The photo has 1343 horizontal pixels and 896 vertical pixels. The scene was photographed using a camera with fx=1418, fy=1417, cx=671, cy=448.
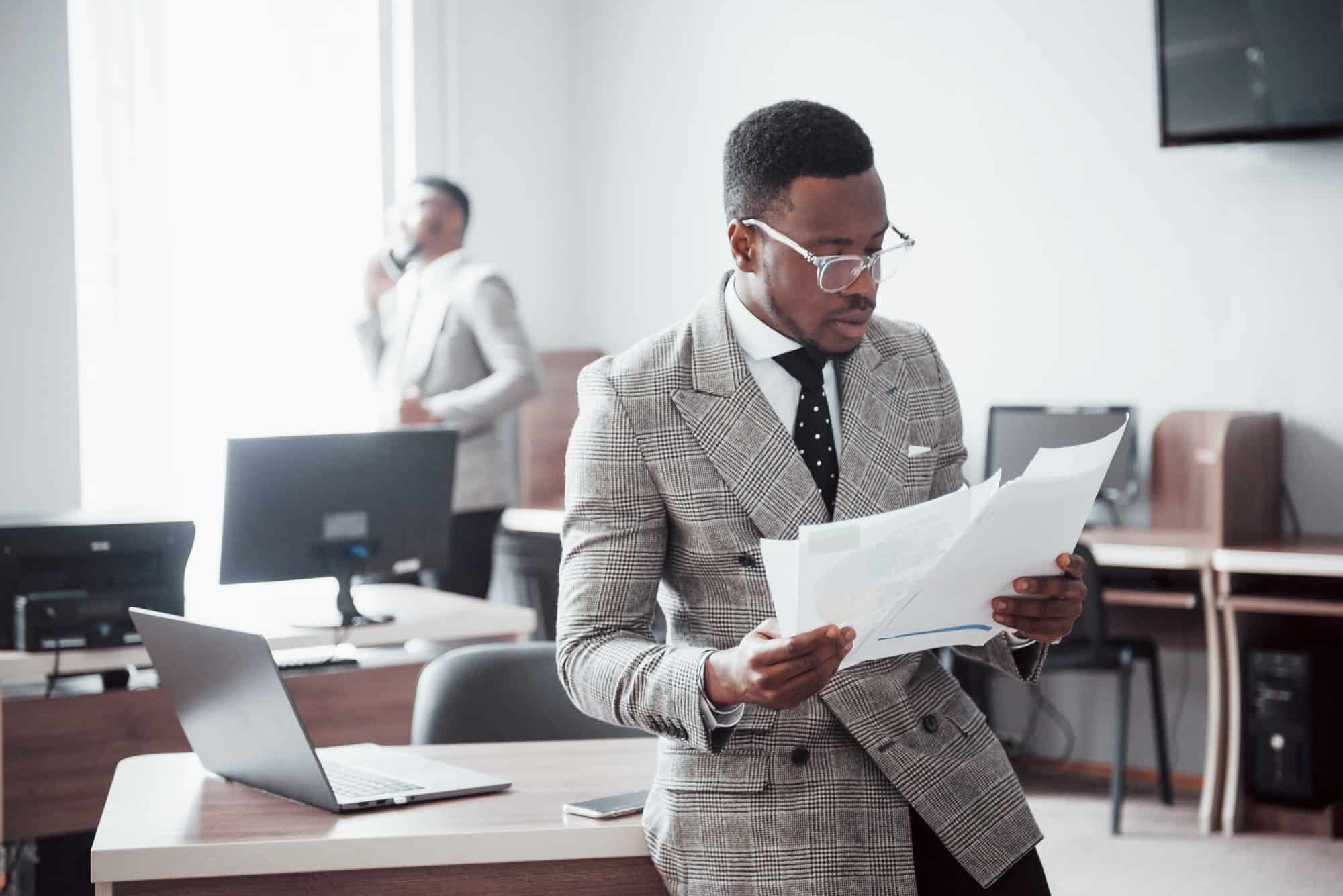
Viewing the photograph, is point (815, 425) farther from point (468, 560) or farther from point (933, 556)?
point (468, 560)

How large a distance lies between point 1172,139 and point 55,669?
11.6 ft

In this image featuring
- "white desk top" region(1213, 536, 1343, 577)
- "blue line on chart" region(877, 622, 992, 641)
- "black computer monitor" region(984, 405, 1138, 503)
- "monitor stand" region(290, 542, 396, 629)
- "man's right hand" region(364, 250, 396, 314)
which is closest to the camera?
"blue line on chart" region(877, 622, 992, 641)

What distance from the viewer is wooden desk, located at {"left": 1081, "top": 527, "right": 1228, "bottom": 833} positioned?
4059 millimetres

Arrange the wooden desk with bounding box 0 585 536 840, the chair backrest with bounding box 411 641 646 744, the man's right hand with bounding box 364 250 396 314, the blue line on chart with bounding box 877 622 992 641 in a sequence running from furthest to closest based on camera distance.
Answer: the man's right hand with bounding box 364 250 396 314
the wooden desk with bounding box 0 585 536 840
the chair backrest with bounding box 411 641 646 744
the blue line on chart with bounding box 877 622 992 641

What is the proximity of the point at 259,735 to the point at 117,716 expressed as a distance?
4.22 ft

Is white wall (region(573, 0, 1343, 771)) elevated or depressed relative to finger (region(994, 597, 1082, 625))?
elevated

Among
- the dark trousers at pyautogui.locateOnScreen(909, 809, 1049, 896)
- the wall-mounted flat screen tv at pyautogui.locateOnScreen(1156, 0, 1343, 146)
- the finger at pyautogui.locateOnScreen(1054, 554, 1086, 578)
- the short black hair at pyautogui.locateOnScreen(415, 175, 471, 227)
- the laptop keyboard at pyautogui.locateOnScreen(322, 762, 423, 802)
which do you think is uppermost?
the wall-mounted flat screen tv at pyautogui.locateOnScreen(1156, 0, 1343, 146)

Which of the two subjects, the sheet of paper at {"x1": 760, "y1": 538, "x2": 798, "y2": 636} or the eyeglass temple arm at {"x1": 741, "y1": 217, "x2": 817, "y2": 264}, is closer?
the sheet of paper at {"x1": 760, "y1": 538, "x2": 798, "y2": 636}

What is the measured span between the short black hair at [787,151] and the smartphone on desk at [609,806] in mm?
673

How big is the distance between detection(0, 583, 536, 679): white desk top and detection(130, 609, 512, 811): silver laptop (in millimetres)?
923

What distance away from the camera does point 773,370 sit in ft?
5.22

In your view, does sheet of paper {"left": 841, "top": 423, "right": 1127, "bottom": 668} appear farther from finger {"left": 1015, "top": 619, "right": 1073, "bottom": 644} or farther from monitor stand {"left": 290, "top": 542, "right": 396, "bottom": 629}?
monitor stand {"left": 290, "top": 542, "right": 396, "bottom": 629}

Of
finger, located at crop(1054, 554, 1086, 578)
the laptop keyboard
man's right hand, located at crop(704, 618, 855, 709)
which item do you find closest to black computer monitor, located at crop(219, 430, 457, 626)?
the laptop keyboard

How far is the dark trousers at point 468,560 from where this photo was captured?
3.99 metres
